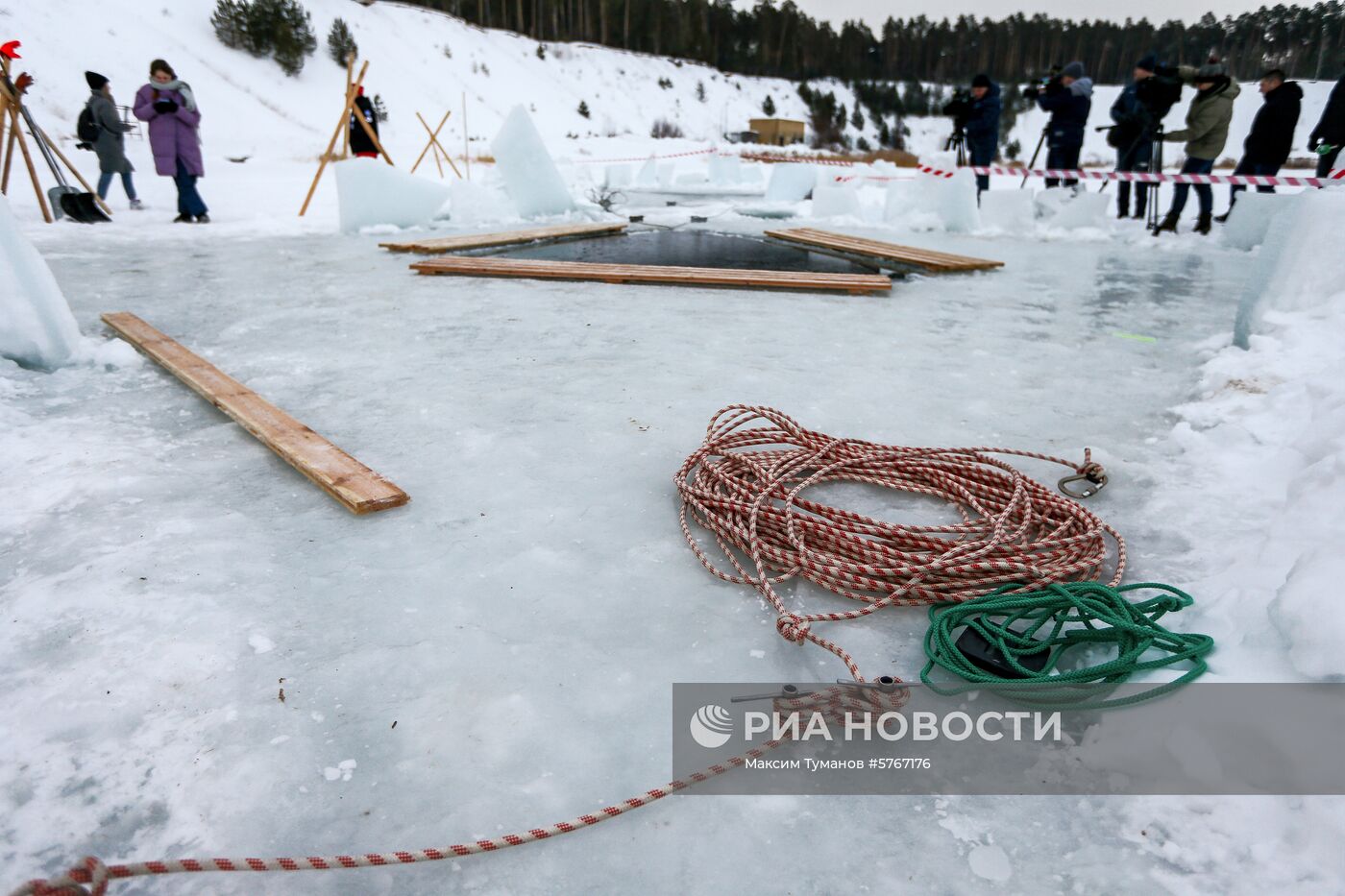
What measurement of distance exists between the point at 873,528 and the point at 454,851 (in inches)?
57.6

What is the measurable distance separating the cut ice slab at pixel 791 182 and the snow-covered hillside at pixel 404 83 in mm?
12698

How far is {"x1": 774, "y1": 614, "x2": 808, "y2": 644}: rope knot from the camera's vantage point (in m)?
1.75

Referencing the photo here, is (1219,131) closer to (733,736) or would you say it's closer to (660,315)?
(660,315)

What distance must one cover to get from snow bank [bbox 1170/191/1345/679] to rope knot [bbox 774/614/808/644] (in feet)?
2.95

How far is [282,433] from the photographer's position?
281 centimetres

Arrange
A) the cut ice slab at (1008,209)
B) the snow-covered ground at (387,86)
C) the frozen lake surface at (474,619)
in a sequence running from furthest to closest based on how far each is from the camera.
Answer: the snow-covered ground at (387,86) → the cut ice slab at (1008,209) → the frozen lake surface at (474,619)

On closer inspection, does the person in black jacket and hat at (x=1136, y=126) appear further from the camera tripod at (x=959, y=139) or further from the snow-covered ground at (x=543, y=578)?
the snow-covered ground at (x=543, y=578)

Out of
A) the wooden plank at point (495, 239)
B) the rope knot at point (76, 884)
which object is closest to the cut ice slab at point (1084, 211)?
the wooden plank at point (495, 239)

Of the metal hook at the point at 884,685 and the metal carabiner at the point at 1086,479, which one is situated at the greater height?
the metal carabiner at the point at 1086,479

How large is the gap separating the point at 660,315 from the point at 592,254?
297 cm

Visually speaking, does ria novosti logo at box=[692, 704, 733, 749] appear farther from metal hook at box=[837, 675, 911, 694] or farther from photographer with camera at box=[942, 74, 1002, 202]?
photographer with camera at box=[942, 74, 1002, 202]

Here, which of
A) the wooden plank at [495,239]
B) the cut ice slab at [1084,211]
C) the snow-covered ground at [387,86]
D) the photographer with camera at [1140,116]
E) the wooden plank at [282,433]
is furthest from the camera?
the snow-covered ground at [387,86]

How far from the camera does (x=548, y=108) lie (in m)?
35.2

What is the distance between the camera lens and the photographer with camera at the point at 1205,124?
8.00 meters
